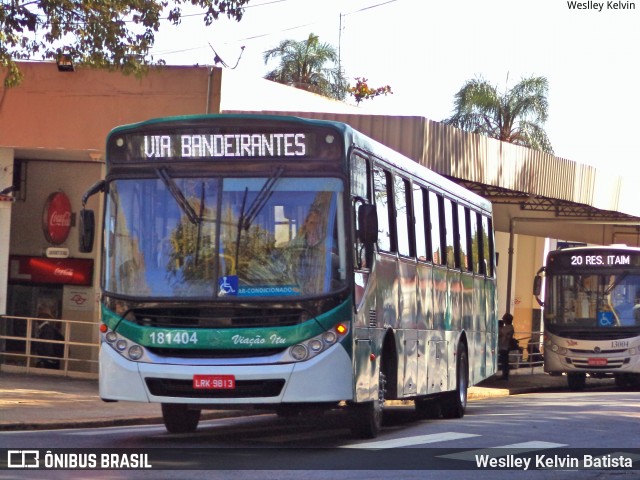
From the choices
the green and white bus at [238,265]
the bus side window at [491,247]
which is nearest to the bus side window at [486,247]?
the bus side window at [491,247]

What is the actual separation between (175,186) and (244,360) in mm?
1895

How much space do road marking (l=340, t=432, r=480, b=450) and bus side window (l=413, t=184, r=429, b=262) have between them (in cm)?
237

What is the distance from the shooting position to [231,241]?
1225cm

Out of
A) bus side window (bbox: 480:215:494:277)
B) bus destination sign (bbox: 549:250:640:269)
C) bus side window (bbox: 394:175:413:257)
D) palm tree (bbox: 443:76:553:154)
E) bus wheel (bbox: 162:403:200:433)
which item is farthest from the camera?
palm tree (bbox: 443:76:553:154)

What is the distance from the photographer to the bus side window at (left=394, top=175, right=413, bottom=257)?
48.6ft

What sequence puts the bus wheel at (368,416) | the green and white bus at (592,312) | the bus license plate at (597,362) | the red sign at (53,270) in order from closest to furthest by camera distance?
1. the bus wheel at (368,416)
2. the red sign at (53,270)
3. the bus license plate at (597,362)
4. the green and white bus at (592,312)

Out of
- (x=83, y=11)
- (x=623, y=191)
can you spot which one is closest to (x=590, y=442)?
(x=83, y=11)

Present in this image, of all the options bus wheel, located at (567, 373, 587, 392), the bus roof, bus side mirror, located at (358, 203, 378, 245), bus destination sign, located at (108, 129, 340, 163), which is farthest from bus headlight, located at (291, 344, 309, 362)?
bus wheel, located at (567, 373, 587, 392)

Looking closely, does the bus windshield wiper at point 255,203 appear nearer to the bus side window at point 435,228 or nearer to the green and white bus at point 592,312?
the bus side window at point 435,228

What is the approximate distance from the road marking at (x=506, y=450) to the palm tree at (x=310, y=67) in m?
41.2

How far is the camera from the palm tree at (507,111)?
2105 inches

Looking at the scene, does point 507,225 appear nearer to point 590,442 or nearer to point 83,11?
point 83,11

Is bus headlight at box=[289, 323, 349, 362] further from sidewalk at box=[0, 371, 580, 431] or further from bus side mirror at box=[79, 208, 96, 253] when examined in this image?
sidewalk at box=[0, 371, 580, 431]

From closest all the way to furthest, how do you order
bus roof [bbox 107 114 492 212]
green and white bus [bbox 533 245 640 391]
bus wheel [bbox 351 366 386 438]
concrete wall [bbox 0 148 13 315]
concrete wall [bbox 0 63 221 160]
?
bus roof [bbox 107 114 492 212]
bus wheel [bbox 351 366 386 438]
concrete wall [bbox 0 63 221 160]
concrete wall [bbox 0 148 13 315]
green and white bus [bbox 533 245 640 391]
